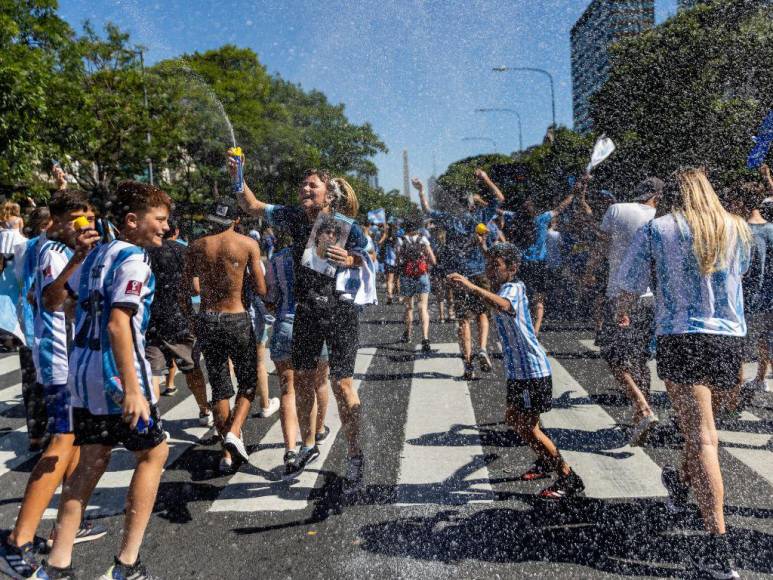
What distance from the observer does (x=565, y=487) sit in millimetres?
3873

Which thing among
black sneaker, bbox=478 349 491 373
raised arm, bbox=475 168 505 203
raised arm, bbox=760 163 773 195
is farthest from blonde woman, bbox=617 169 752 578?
raised arm, bbox=475 168 505 203

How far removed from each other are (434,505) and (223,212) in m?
2.30

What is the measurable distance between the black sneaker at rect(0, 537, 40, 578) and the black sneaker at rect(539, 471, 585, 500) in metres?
2.62

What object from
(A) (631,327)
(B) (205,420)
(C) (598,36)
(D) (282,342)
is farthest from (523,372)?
(C) (598,36)

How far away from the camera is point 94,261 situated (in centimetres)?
283

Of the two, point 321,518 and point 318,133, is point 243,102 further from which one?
point 321,518

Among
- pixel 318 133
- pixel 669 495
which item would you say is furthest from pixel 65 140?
pixel 318 133

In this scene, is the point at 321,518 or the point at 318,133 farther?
the point at 318,133

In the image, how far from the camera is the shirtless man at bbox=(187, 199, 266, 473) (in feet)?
15.0

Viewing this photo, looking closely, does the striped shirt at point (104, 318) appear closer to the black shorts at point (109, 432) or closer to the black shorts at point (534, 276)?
the black shorts at point (109, 432)

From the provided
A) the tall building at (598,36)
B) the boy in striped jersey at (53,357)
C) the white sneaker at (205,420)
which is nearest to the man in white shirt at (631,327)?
the boy in striped jersey at (53,357)

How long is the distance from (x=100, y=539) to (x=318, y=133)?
53.5 metres

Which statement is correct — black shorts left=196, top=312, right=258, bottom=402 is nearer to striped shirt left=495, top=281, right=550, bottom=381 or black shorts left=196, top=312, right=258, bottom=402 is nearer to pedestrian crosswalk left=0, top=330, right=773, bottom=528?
pedestrian crosswalk left=0, top=330, right=773, bottom=528

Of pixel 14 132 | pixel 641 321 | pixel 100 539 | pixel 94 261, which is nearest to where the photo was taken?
pixel 94 261
